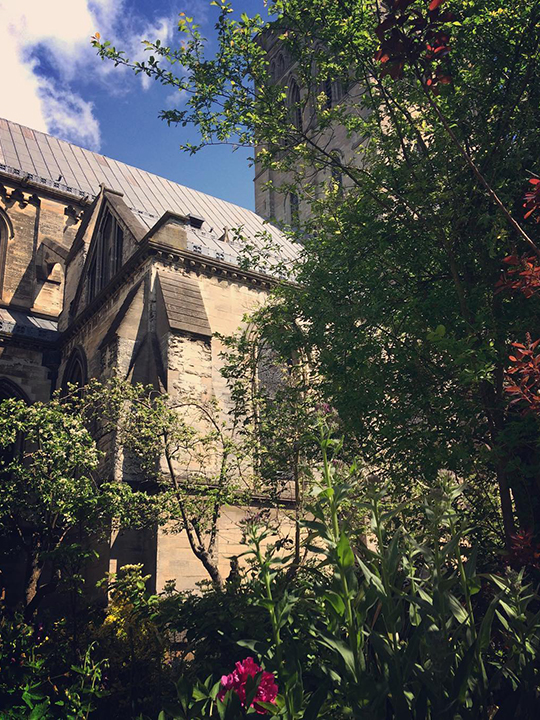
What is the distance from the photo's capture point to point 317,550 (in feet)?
6.02

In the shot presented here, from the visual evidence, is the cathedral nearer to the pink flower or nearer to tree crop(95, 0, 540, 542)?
tree crop(95, 0, 540, 542)

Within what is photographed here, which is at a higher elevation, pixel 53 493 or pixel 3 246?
pixel 3 246

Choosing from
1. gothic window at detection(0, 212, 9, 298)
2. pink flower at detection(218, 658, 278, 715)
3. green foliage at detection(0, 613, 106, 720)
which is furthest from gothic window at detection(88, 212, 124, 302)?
pink flower at detection(218, 658, 278, 715)

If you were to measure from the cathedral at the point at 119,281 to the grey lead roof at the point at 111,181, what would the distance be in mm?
89

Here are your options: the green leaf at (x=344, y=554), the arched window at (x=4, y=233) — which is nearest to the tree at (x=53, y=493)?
the green leaf at (x=344, y=554)

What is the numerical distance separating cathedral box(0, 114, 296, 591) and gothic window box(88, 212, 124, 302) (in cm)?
6

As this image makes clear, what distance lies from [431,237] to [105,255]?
16.4 meters

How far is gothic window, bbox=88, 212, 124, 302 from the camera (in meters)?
21.0

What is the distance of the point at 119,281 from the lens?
18.8 meters

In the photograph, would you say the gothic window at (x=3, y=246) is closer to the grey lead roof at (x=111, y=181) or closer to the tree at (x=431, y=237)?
the grey lead roof at (x=111, y=181)

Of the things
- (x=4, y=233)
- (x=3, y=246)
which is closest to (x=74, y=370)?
(x=3, y=246)

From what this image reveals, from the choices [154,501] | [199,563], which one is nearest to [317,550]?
[154,501]

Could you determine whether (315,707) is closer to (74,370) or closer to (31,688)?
(31,688)

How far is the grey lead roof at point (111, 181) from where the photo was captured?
26.3 m
